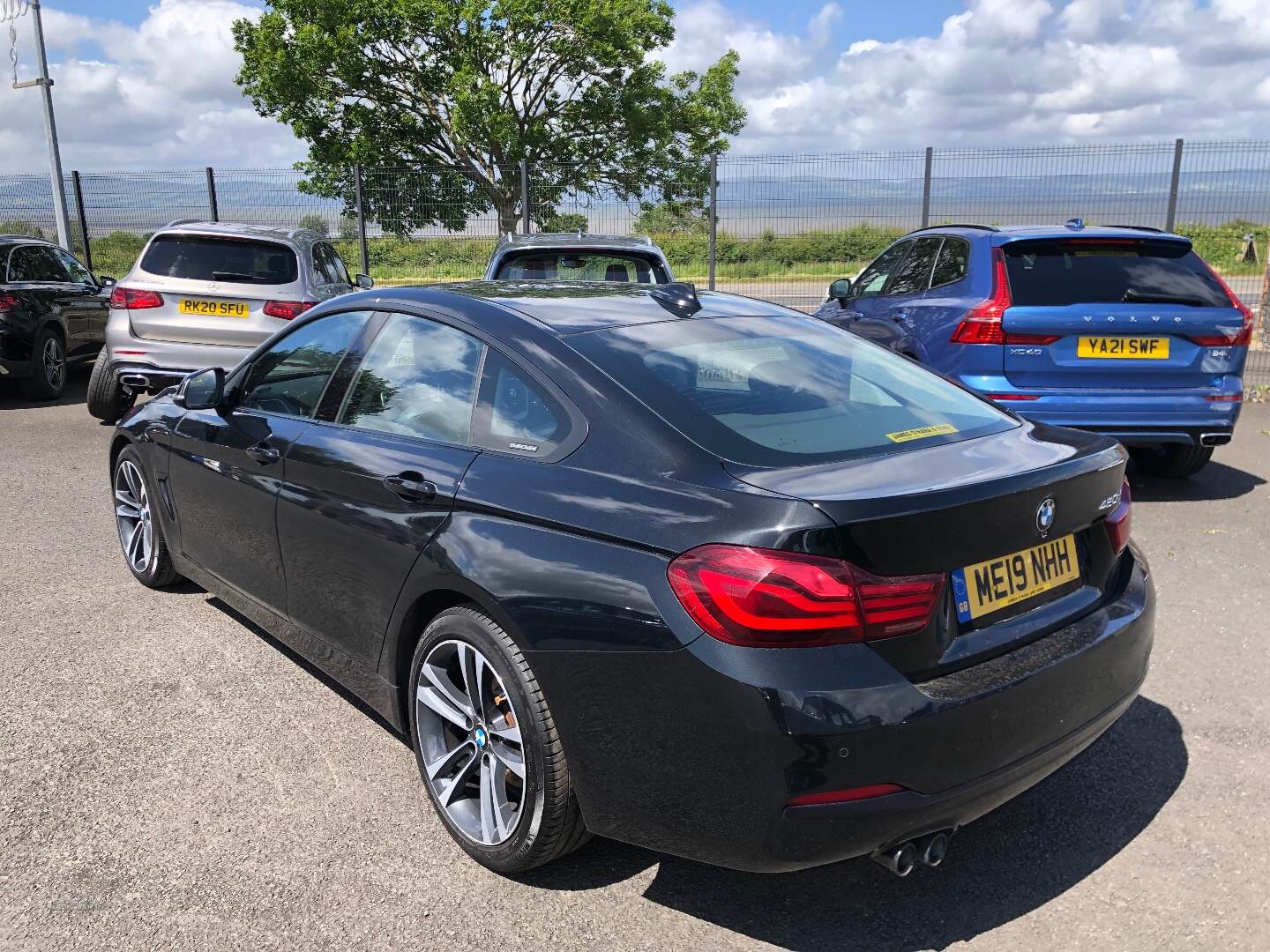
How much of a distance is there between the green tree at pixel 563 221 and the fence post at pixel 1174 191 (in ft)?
26.0

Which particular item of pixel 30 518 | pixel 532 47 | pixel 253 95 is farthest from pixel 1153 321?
pixel 253 95

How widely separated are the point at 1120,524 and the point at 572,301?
5.75 ft

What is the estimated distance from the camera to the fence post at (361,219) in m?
16.1

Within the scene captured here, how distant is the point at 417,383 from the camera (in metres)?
3.21

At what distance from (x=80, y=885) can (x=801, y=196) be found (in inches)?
501

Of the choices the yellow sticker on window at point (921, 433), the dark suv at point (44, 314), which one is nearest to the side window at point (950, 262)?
the yellow sticker on window at point (921, 433)

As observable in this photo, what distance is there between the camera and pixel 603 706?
2.36 meters

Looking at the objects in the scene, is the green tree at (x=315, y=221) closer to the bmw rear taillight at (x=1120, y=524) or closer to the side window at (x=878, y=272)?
the side window at (x=878, y=272)

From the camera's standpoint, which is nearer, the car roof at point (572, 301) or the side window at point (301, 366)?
the car roof at point (572, 301)

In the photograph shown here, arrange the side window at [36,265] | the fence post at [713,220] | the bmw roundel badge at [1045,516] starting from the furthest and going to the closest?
1. the fence post at [713,220]
2. the side window at [36,265]
3. the bmw roundel badge at [1045,516]

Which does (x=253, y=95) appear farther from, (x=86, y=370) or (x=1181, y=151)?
(x=1181, y=151)

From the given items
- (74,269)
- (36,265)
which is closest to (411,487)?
(36,265)

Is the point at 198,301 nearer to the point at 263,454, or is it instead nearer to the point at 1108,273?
the point at 263,454

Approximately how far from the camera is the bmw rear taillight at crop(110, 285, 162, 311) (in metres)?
8.46
